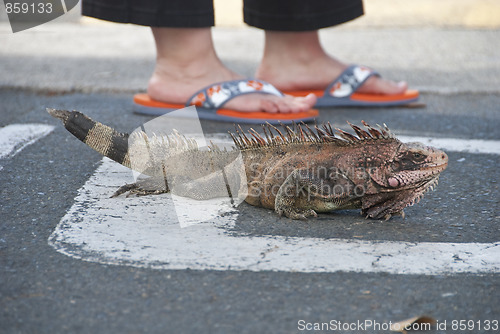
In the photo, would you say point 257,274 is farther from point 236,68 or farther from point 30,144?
point 236,68

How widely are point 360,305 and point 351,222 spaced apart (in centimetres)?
77

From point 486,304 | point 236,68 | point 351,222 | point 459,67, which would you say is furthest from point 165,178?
point 459,67

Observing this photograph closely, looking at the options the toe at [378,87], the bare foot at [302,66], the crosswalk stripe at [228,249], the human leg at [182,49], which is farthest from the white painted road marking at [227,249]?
the toe at [378,87]

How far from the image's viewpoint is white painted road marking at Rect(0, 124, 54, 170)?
3.85m

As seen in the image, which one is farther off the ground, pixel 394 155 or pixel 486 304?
pixel 394 155

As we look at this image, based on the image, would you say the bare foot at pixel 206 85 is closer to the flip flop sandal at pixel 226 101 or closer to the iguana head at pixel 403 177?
the flip flop sandal at pixel 226 101

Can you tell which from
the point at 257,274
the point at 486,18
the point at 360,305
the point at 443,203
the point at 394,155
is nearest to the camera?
the point at 360,305

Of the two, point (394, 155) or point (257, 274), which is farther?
point (394, 155)

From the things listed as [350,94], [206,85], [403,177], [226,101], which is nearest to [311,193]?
[403,177]

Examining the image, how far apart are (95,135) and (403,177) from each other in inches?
57.5

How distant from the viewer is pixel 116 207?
3.05 meters

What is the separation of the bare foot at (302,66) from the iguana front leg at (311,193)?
233cm

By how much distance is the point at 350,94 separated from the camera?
16.9 ft

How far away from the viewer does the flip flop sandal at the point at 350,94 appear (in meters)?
5.16
